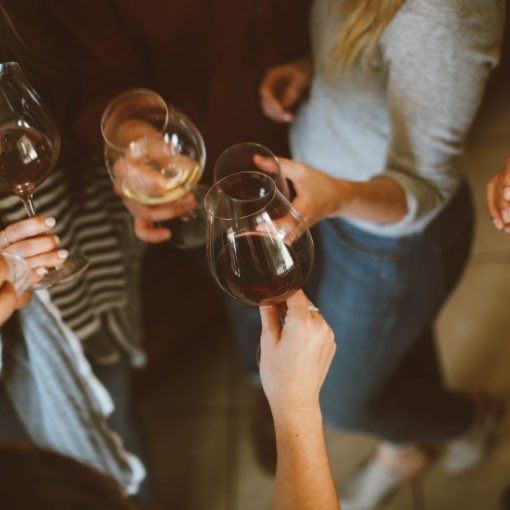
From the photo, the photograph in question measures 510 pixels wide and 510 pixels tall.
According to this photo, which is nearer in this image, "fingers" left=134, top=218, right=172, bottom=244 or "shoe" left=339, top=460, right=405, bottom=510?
"fingers" left=134, top=218, right=172, bottom=244

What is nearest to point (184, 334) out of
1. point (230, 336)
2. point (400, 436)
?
point (230, 336)

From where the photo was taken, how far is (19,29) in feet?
3.03

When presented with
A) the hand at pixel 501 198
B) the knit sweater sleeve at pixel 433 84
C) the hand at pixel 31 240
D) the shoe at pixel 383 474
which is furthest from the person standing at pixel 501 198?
the shoe at pixel 383 474

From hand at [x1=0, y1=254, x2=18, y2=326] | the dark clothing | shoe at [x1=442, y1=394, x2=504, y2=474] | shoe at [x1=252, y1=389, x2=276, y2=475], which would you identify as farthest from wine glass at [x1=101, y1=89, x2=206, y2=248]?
shoe at [x1=442, y1=394, x2=504, y2=474]

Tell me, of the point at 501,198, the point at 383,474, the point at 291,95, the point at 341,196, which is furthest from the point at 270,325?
the point at 383,474

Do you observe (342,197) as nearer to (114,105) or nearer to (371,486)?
(114,105)

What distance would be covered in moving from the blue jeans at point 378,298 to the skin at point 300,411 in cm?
43

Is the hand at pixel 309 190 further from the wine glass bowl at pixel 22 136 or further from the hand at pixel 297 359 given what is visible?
the wine glass bowl at pixel 22 136

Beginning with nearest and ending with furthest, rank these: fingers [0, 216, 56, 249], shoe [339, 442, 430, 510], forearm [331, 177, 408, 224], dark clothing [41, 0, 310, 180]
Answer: fingers [0, 216, 56, 249] < forearm [331, 177, 408, 224] < dark clothing [41, 0, 310, 180] < shoe [339, 442, 430, 510]

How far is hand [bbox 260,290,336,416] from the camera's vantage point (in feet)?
2.41

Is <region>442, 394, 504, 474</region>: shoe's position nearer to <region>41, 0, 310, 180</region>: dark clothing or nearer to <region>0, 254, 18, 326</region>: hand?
<region>41, 0, 310, 180</region>: dark clothing

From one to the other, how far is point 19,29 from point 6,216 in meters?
0.26

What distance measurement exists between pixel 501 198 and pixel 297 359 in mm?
348

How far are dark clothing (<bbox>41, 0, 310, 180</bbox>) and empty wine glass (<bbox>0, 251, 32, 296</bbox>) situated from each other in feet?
0.99
